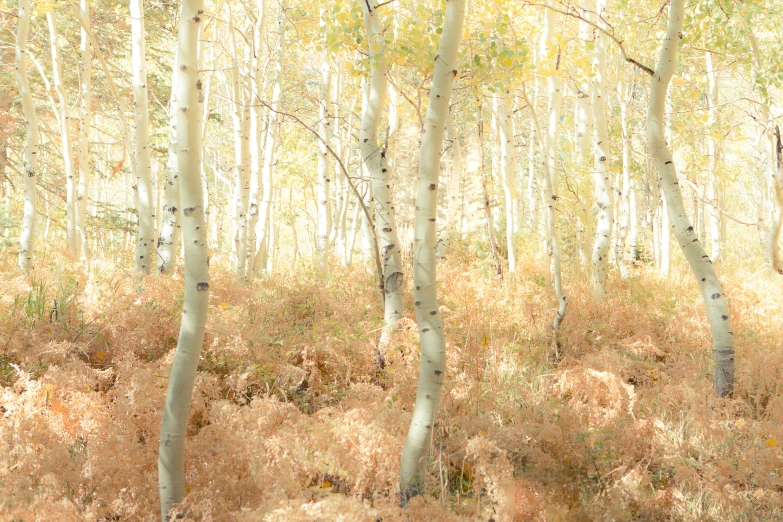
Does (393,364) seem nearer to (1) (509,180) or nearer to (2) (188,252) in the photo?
(2) (188,252)

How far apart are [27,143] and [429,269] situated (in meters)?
7.77

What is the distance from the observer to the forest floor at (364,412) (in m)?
3.46

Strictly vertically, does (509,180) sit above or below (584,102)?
below

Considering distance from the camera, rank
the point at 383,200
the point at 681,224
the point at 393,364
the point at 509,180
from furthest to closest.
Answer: the point at 509,180
the point at 383,200
the point at 393,364
the point at 681,224

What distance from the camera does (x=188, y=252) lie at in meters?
3.11

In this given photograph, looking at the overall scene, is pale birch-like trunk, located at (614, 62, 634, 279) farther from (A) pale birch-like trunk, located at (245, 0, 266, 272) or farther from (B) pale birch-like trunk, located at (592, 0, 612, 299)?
(A) pale birch-like trunk, located at (245, 0, 266, 272)

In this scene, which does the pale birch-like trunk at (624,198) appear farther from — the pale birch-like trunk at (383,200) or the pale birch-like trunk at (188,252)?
the pale birch-like trunk at (188,252)

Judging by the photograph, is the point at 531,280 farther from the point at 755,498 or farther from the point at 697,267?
the point at 755,498

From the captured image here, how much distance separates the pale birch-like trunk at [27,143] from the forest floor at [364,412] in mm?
1696

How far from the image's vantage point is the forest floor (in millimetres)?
3455

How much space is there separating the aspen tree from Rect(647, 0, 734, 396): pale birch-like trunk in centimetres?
262

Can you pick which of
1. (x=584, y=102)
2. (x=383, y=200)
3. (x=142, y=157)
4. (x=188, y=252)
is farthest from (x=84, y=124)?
(x=188, y=252)

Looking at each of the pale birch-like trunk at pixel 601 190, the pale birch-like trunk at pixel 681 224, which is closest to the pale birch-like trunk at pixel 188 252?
the pale birch-like trunk at pixel 681 224

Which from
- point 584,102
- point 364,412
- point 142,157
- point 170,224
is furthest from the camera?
point 584,102
